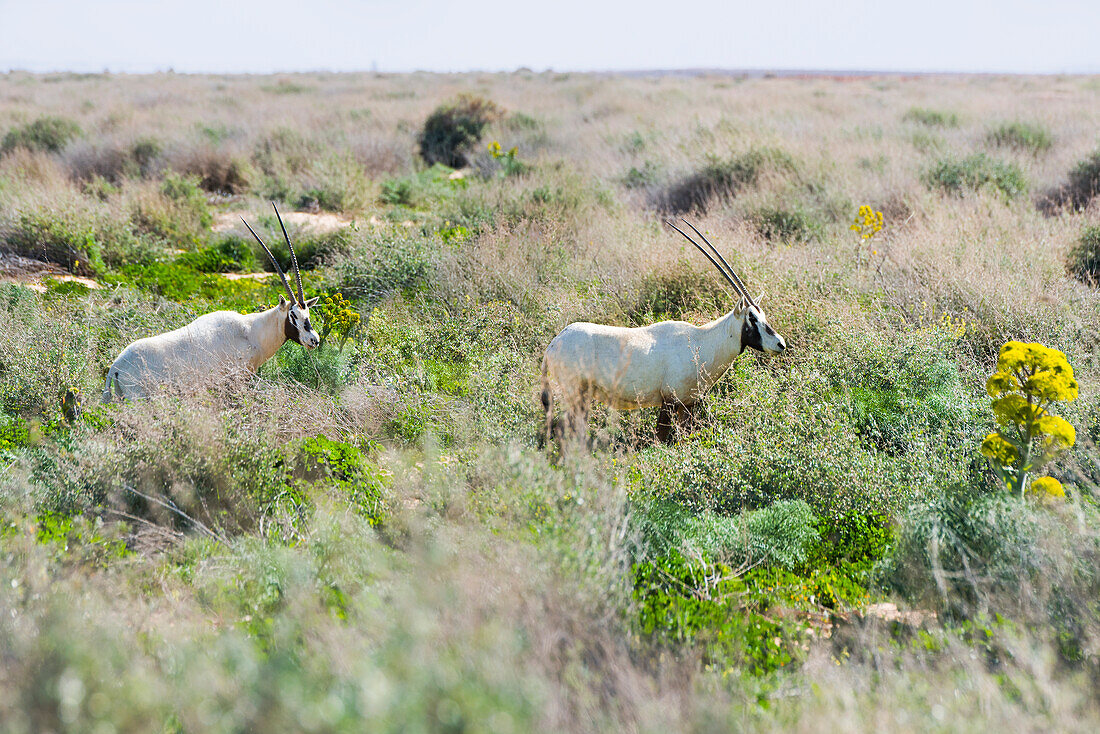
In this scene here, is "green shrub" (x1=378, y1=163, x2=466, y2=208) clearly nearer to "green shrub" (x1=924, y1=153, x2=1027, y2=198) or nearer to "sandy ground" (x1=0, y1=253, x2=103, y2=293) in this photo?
"sandy ground" (x1=0, y1=253, x2=103, y2=293)

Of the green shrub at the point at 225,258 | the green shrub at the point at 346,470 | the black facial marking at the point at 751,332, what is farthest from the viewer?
the green shrub at the point at 225,258

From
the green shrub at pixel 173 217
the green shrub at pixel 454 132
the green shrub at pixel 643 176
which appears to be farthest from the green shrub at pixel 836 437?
the green shrub at pixel 454 132

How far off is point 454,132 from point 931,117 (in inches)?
453

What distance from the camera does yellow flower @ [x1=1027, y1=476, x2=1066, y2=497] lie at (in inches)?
118

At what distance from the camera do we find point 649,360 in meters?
4.45

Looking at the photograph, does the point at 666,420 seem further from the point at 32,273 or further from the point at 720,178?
the point at 32,273

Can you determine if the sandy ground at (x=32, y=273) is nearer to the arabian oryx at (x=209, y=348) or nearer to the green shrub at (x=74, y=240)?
the green shrub at (x=74, y=240)

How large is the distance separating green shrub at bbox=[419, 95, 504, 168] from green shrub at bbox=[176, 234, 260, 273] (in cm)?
782

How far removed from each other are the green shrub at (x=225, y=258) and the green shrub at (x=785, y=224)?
673 centimetres

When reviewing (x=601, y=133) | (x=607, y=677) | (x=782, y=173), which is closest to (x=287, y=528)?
(x=607, y=677)

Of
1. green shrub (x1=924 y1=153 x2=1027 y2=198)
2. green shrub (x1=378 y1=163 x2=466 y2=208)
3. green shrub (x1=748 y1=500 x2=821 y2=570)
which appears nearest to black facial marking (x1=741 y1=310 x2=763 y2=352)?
green shrub (x1=748 y1=500 x2=821 y2=570)

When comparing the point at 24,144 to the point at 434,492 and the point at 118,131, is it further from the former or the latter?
the point at 434,492

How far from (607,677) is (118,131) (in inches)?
735

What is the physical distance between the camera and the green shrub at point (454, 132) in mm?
16344
